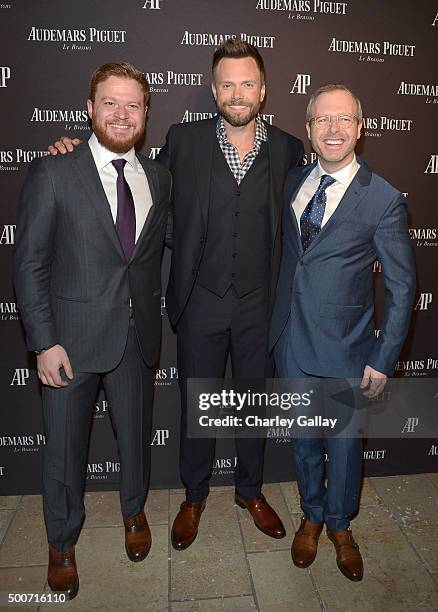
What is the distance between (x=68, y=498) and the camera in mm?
2293

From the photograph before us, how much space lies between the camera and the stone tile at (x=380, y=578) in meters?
2.24

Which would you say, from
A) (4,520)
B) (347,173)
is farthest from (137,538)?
(347,173)

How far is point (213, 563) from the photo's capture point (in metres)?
2.48

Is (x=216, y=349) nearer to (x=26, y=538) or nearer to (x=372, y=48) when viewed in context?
(x=26, y=538)

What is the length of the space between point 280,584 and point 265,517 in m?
0.39

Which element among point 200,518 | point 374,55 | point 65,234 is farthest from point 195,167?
point 200,518

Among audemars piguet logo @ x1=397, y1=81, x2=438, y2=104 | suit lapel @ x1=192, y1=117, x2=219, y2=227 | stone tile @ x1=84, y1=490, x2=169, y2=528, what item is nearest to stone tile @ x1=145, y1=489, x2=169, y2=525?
stone tile @ x1=84, y1=490, x2=169, y2=528

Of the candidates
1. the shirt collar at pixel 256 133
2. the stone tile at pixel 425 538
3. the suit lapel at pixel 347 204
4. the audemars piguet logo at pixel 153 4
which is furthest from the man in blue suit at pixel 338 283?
the audemars piguet logo at pixel 153 4

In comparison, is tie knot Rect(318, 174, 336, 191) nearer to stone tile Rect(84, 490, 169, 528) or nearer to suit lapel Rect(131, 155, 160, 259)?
suit lapel Rect(131, 155, 160, 259)

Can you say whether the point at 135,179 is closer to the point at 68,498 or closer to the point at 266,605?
the point at 68,498

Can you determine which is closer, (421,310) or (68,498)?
(68,498)

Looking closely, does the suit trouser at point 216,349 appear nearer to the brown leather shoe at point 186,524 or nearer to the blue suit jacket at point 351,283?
the brown leather shoe at point 186,524

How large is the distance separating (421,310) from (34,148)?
2362mm

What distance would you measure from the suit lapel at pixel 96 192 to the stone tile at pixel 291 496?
1.77 m
